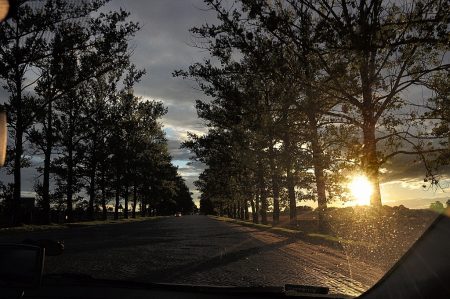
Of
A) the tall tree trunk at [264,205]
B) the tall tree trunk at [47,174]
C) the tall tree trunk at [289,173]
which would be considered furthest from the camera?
the tall tree trunk at [264,205]

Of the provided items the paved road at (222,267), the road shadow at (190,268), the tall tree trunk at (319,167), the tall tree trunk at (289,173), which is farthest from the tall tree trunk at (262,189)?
the road shadow at (190,268)

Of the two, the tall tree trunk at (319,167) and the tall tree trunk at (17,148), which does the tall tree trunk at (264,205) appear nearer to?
the tall tree trunk at (319,167)

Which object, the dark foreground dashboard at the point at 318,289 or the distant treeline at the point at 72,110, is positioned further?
the distant treeline at the point at 72,110

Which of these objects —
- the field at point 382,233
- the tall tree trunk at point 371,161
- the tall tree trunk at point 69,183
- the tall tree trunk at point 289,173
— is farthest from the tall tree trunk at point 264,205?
the tall tree trunk at point 371,161

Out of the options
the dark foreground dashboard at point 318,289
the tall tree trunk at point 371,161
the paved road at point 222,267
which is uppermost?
the tall tree trunk at point 371,161

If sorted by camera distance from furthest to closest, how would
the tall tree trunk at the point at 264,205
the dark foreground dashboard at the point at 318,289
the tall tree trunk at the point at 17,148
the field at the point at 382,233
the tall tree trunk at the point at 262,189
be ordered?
the tall tree trunk at the point at 264,205
the tall tree trunk at the point at 262,189
the tall tree trunk at the point at 17,148
the field at the point at 382,233
the dark foreground dashboard at the point at 318,289

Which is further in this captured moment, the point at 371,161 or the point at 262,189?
the point at 262,189

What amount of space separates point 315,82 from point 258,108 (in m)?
3.13

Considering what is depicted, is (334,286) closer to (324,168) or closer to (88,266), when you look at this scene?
(88,266)

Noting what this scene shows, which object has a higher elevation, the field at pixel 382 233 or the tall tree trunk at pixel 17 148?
the tall tree trunk at pixel 17 148

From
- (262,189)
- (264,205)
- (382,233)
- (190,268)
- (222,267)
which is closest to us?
(190,268)

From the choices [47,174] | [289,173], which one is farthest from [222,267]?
[47,174]

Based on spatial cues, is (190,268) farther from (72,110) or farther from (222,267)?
(72,110)

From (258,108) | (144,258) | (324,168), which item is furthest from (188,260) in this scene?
(324,168)
